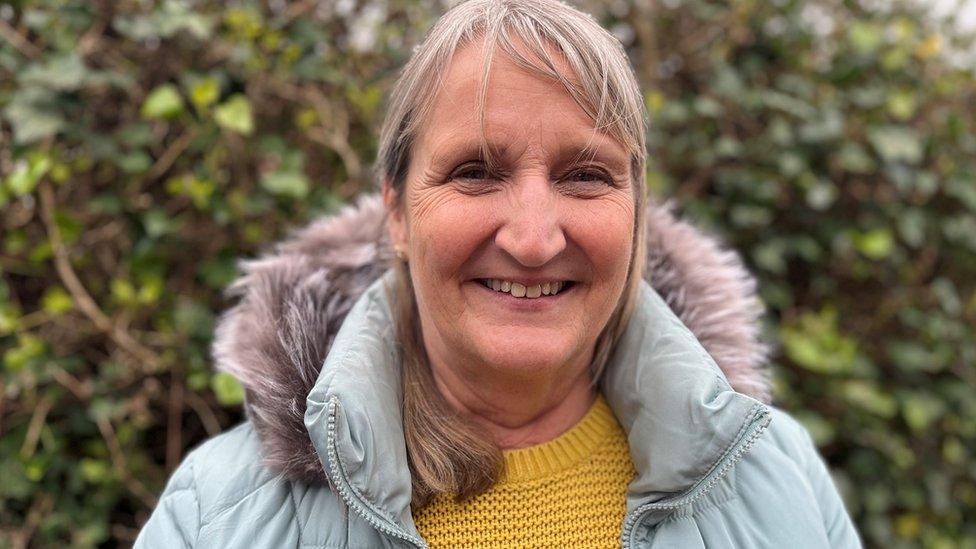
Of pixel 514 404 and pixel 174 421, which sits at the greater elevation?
pixel 514 404

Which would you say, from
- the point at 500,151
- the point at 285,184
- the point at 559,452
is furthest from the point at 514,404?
the point at 285,184

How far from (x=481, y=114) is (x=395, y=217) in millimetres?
381

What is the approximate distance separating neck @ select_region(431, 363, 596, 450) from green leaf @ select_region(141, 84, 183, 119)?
1.16m

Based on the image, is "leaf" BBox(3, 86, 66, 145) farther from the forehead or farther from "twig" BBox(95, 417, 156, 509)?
the forehead

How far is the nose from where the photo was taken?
1344 mm

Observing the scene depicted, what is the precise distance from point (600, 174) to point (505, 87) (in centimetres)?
24

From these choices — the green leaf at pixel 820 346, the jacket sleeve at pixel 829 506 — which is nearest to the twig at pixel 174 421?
the jacket sleeve at pixel 829 506

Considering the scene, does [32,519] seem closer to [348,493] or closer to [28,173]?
[28,173]

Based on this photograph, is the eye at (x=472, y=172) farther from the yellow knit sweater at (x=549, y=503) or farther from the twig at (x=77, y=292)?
the twig at (x=77, y=292)

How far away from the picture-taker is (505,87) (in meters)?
1.34

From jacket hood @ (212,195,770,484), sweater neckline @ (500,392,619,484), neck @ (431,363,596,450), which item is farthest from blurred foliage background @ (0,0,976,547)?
sweater neckline @ (500,392,619,484)

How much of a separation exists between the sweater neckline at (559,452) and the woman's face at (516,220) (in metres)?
0.21

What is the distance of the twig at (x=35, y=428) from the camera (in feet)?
7.02

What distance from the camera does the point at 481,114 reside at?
4.41 feet
